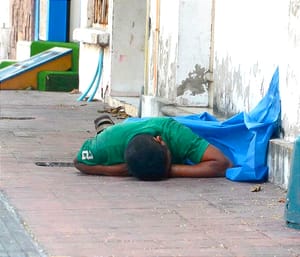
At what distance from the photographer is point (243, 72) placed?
912 cm

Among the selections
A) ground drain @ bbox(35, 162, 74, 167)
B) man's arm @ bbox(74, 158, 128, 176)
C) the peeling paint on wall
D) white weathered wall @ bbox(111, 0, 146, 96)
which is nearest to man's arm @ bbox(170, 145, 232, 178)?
man's arm @ bbox(74, 158, 128, 176)

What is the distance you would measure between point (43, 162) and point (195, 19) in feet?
8.93

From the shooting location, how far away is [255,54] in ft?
28.8

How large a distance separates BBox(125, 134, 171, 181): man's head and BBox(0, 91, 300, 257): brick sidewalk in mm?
119

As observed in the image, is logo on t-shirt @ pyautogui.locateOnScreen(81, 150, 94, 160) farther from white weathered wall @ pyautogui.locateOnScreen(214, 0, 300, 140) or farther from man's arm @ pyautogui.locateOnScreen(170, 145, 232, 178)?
white weathered wall @ pyautogui.locateOnScreen(214, 0, 300, 140)

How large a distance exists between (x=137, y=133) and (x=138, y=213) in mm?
1320

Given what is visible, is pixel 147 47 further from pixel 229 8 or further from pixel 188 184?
pixel 188 184

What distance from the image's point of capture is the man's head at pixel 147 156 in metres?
7.76

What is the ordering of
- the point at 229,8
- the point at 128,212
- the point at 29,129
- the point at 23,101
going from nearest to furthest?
the point at 128,212 → the point at 229,8 → the point at 29,129 → the point at 23,101

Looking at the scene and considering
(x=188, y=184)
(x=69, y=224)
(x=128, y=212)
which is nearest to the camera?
(x=69, y=224)

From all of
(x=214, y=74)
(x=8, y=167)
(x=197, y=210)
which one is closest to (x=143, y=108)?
(x=214, y=74)

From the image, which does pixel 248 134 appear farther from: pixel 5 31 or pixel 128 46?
pixel 5 31

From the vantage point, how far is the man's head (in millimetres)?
7762

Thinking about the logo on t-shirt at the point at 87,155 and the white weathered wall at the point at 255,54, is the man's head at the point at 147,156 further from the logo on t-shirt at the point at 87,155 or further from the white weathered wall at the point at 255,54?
the white weathered wall at the point at 255,54
